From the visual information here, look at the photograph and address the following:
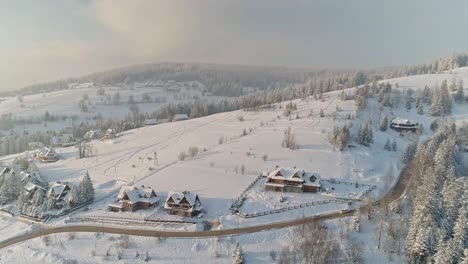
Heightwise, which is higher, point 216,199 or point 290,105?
point 290,105

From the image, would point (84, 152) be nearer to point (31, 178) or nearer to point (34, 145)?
point (31, 178)

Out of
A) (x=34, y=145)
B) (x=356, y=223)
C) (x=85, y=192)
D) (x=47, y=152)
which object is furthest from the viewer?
(x=34, y=145)

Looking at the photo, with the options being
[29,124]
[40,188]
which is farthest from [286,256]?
[29,124]

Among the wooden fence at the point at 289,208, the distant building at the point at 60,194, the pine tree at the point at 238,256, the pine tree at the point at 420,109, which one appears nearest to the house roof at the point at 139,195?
A: the distant building at the point at 60,194

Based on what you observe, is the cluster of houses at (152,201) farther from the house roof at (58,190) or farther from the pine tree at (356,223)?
the pine tree at (356,223)

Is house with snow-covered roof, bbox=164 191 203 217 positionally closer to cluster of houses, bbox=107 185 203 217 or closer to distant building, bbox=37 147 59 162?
cluster of houses, bbox=107 185 203 217

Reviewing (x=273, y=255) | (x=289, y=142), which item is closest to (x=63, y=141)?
(x=289, y=142)

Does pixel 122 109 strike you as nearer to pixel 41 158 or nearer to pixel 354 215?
pixel 41 158
